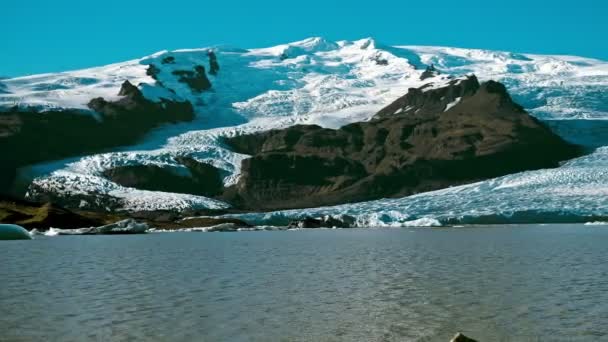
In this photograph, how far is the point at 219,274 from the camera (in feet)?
153

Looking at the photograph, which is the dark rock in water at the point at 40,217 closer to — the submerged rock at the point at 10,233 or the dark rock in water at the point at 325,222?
the submerged rock at the point at 10,233

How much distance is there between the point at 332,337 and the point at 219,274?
21.4 metres

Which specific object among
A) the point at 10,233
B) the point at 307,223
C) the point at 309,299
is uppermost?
the point at 307,223

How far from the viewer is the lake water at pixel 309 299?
2700 centimetres

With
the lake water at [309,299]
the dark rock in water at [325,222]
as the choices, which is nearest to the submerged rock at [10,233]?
the lake water at [309,299]

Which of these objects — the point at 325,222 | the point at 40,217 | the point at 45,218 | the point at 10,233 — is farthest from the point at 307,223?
the point at 10,233

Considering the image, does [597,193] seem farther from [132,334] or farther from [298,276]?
[132,334]

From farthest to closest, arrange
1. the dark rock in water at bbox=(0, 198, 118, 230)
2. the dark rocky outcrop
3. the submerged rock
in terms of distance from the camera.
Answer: the dark rocky outcrop
the dark rock in water at bbox=(0, 198, 118, 230)
the submerged rock

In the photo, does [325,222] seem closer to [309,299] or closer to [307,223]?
[307,223]

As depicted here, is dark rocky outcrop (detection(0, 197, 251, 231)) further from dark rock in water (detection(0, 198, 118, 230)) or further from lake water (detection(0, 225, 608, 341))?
lake water (detection(0, 225, 608, 341))

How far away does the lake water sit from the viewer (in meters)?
27.0

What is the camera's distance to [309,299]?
34875 mm

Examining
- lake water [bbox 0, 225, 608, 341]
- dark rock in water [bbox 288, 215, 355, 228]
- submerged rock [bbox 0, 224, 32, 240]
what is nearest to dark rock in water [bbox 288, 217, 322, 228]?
dark rock in water [bbox 288, 215, 355, 228]

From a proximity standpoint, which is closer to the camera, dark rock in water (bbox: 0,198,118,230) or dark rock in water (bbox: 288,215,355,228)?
dark rock in water (bbox: 0,198,118,230)
